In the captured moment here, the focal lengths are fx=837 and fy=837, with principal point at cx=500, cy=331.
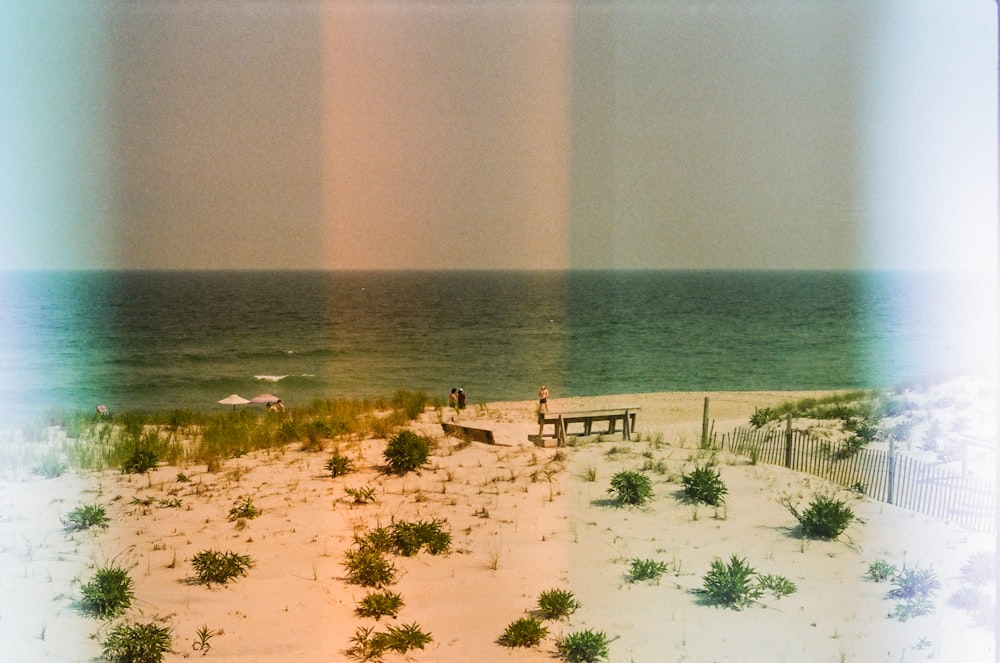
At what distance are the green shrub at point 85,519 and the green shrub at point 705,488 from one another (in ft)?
12.4

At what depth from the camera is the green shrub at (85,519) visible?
5.20 meters

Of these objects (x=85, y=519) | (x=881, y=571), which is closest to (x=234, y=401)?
(x=85, y=519)

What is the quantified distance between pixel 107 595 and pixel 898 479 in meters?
4.98

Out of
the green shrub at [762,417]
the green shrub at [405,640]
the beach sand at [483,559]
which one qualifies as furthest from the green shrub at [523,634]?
the green shrub at [762,417]

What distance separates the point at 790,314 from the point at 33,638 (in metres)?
33.2

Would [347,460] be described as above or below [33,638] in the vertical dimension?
above

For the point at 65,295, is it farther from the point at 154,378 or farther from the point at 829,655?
the point at 829,655

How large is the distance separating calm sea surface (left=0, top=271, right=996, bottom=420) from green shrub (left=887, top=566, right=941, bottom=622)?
321cm

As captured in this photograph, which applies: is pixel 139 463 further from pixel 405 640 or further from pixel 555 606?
pixel 555 606

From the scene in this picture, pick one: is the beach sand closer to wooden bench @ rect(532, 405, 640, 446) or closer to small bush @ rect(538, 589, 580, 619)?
small bush @ rect(538, 589, 580, 619)

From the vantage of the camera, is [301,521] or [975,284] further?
[975,284]

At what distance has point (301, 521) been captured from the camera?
17.2 feet

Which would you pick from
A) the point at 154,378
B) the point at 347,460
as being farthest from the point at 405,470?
the point at 154,378

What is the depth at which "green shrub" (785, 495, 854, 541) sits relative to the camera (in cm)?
504
